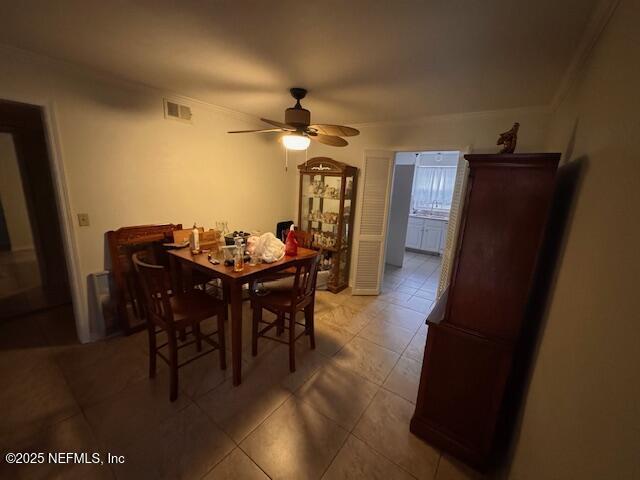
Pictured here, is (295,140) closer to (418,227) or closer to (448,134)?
(448,134)

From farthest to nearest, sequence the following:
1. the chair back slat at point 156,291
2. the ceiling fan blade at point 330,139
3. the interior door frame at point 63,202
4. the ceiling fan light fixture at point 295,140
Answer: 1. the ceiling fan blade at point 330,139
2. the ceiling fan light fixture at point 295,140
3. the interior door frame at point 63,202
4. the chair back slat at point 156,291

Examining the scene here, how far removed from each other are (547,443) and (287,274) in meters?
1.98

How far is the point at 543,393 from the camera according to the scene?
3.39 ft

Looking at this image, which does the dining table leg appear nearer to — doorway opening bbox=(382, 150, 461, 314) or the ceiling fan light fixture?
the ceiling fan light fixture

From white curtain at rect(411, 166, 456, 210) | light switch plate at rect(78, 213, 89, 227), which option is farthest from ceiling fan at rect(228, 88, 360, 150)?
white curtain at rect(411, 166, 456, 210)

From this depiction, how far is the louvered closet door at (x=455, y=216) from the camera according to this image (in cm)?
279

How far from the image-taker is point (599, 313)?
2.40ft

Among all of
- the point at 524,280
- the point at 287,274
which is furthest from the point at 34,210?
the point at 524,280

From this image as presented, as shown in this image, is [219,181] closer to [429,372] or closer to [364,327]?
[364,327]

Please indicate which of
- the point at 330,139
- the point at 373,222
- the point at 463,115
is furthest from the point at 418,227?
the point at 330,139

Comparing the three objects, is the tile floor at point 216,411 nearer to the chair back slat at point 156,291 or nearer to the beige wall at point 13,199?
the chair back slat at point 156,291

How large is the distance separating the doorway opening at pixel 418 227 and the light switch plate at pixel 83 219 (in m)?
3.32

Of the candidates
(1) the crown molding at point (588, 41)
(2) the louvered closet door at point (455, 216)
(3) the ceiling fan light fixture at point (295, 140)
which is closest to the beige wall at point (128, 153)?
(3) the ceiling fan light fixture at point (295, 140)

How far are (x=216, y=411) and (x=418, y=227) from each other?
17.8ft
